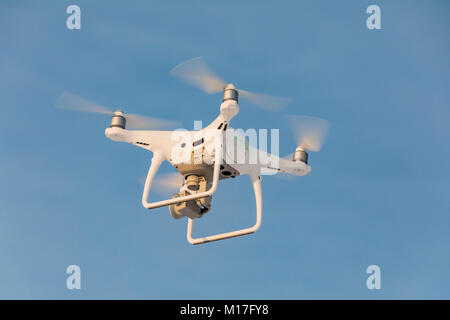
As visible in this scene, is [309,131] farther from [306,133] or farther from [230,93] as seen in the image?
[230,93]

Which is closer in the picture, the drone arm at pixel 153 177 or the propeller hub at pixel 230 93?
the drone arm at pixel 153 177

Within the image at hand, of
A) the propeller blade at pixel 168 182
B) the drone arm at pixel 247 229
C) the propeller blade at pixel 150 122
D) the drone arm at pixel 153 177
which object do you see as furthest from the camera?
the propeller blade at pixel 168 182

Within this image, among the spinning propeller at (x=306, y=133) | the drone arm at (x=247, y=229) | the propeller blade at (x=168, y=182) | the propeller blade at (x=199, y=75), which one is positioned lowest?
the drone arm at (x=247, y=229)

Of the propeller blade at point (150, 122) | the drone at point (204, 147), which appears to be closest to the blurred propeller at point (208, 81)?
the drone at point (204, 147)

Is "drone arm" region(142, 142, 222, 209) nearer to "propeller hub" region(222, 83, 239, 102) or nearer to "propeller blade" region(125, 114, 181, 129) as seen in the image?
"propeller blade" region(125, 114, 181, 129)

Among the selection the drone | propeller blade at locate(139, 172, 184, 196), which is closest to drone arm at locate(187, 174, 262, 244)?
the drone

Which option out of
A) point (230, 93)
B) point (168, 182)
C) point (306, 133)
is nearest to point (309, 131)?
point (306, 133)

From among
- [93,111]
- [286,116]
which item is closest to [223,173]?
[286,116]

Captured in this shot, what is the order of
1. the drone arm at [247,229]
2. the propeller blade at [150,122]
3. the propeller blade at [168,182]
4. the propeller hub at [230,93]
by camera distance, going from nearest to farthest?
the propeller hub at [230,93] < the drone arm at [247,229] < the propeller blade at [150,122] < the propeller blade at [168,182]

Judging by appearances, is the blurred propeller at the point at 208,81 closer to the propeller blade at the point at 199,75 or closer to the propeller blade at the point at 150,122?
the propeller blade at the point at 199,75
